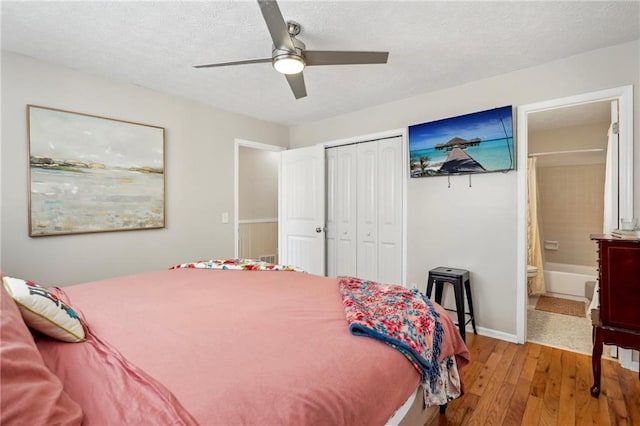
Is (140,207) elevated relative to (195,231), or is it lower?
elevated

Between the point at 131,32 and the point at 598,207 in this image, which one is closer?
the point at 131,32

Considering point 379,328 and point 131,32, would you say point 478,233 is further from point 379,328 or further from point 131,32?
point 131,32

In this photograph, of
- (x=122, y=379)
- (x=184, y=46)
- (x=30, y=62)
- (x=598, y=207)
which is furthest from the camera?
(x=598, y=207)

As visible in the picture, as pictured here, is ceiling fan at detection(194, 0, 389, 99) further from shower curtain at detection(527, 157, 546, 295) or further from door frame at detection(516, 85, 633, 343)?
shower curtain at detection(527, 157, 546, 295)

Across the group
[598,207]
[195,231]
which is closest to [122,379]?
[195,231]

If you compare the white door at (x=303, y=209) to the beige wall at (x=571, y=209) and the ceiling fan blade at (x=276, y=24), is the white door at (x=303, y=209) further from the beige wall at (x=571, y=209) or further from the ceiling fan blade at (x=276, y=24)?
the beige wall at (x=571, y=209)

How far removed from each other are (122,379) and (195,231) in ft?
9.15

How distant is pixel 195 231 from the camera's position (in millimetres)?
3553

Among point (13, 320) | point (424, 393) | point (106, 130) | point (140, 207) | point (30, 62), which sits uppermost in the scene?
point (30, 62)

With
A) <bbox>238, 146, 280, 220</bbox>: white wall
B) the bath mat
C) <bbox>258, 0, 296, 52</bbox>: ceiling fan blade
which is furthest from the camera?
<bbox>238, 146, 280, 220</bbox>: white wall

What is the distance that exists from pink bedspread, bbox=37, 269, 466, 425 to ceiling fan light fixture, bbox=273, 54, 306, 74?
137 cm

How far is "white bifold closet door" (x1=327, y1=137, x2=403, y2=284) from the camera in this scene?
3682mm

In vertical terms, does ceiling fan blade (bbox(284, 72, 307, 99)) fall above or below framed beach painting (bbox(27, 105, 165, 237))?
above

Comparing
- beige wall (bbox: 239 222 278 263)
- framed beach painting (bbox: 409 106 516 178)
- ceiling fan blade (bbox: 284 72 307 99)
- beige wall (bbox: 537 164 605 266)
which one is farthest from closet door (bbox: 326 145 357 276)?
beige wall (bbox: 537 164 605 266)
